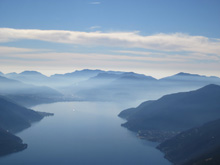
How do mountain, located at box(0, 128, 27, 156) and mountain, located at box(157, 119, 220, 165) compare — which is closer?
mountain, located at box(157, 119, 220, 165)

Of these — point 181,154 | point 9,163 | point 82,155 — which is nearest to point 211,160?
point 181,154

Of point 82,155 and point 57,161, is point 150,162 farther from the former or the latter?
point 57,161

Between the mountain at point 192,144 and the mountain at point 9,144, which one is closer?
the mountain at point 192,144

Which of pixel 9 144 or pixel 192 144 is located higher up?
pixel 9 144
